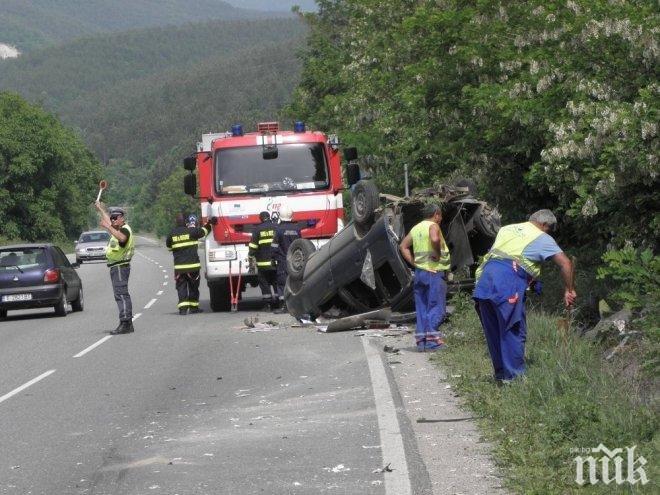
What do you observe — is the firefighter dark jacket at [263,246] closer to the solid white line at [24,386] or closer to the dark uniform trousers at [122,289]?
the dark uniform trousers at [122,289]

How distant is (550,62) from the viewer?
17125 mm

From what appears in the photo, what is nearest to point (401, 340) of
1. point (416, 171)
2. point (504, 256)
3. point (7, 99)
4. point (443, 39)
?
point (504, 256)

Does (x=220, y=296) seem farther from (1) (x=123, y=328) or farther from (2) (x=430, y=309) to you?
(2) (x=430, y=309)

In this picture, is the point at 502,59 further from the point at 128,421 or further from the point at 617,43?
the point at 128,421

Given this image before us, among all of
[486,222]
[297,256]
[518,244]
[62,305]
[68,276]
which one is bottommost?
[62,305]

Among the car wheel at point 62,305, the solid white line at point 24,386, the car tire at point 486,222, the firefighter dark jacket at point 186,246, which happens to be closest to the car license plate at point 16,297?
the car wheel at point 62,305

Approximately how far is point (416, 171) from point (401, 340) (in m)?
11.2

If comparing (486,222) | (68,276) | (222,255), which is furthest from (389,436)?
(68,276)

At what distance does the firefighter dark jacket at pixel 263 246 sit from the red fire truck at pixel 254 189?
71 centimetres

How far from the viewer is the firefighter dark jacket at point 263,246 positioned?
66.2 ft

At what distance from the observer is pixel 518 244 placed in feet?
34.1

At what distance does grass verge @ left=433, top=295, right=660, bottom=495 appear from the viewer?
23.4 ft

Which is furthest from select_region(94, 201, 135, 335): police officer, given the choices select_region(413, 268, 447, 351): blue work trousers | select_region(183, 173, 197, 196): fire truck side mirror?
select_region(413, 268, 447, 351): blue work trousers

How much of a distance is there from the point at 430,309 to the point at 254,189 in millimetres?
7833
